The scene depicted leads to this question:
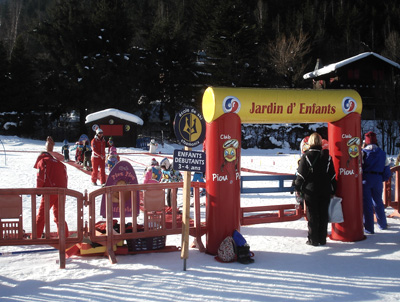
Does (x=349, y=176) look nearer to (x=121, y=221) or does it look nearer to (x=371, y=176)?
(x=371, y=176)

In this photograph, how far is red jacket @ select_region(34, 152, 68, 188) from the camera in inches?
236

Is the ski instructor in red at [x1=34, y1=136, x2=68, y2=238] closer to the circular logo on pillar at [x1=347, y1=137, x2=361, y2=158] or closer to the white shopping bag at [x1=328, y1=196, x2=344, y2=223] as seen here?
the white shopping bag at [x1=328, y1=196, x2=344, y2=223]

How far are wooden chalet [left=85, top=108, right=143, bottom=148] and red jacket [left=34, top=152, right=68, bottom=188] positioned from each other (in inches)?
952

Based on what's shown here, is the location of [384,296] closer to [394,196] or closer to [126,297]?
[126,297]

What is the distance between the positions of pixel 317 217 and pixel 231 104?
2216mm

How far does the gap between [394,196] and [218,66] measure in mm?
29576

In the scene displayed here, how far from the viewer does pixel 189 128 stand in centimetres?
522

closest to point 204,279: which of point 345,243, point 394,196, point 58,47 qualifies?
point 345,243

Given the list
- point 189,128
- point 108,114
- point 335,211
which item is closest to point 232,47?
point 108,114

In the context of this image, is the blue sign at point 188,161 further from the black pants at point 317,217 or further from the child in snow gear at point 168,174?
the child in snow gear at point 168,174

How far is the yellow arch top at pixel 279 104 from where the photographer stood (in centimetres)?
573

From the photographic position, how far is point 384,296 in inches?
171

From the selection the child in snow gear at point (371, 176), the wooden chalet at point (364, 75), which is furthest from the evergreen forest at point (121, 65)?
the child in snow gear at point (371, 176)

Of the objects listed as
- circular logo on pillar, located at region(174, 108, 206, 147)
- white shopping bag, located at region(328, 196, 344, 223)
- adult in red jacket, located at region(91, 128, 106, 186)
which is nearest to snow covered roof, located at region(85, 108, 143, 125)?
adult in red jacket, located at region(91, 128, 106, 186)
